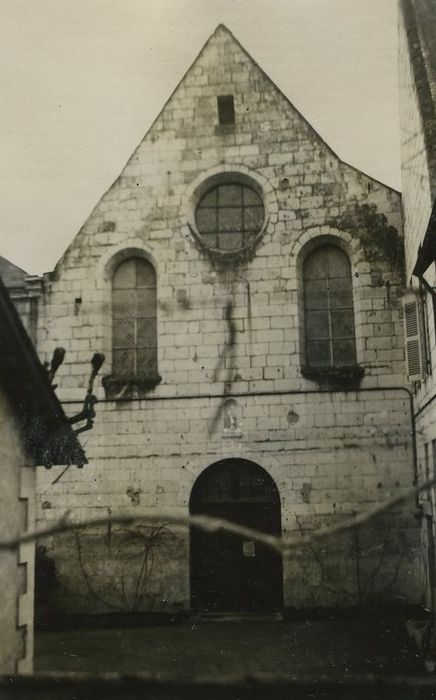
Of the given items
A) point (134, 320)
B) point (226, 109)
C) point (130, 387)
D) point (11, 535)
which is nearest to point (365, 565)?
point (130, 387)

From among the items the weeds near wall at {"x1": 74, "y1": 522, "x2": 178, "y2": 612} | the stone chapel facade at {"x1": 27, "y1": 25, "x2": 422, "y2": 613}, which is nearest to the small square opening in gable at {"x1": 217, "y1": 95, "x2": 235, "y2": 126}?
the stone chapel facade at {"x1": 27, "y1": 25, "x2": 422, "y2": 613}

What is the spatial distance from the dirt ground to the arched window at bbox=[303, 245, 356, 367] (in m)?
4.45

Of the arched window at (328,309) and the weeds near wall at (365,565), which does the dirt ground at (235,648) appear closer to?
the weeds near wall at (365,565)

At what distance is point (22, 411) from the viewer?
20.1 feet

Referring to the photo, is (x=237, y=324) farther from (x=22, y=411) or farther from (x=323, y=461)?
(x=22, y=411)

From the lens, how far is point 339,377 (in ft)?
40.2

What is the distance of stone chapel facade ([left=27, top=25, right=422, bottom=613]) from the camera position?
1199cm

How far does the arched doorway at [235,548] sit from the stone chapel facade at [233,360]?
2 centimetres

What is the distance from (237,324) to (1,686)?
9053mm

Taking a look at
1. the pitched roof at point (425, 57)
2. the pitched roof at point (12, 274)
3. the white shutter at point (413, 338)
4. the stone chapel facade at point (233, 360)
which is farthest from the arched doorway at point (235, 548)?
the pitched roof at point (425, 57)

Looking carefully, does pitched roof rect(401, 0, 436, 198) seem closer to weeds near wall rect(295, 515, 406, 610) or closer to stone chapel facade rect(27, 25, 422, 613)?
stone chapel facade rect(27, 25, 422, 613)

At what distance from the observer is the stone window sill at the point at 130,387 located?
12.6 metres

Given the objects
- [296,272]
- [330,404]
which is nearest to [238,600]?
[330,404]

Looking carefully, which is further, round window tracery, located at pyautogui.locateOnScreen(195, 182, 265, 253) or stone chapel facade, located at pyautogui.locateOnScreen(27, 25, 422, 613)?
round window tracery, located at pyautogui.locateOnScreen(195, 182, 265, 253)
